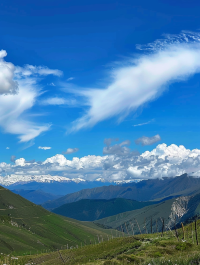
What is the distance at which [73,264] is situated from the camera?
240ft

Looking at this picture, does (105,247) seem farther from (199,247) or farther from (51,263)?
(199,247)

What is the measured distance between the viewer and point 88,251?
94.2 meters

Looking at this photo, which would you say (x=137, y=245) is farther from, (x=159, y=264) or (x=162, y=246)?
(x=159, y=264)

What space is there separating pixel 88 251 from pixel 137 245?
29.2 metres

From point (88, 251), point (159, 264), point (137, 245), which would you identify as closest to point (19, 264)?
point (88, 251)

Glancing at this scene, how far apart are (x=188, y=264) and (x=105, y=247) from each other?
82.1 meters

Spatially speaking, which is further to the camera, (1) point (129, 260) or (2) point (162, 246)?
(2) point (162, 246)

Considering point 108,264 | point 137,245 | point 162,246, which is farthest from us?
point 137,245

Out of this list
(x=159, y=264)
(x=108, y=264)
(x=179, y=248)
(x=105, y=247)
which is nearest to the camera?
(x=159, y=264)

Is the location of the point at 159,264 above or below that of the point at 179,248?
above

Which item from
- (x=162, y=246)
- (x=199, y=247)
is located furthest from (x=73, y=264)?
(x=199, y=247)

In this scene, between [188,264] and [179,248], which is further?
[179,248]

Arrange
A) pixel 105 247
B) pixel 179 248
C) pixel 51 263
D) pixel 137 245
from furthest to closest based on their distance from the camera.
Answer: pixel 105 247 < pixel 51 263 < pixel 137 245 < pixel 179 248

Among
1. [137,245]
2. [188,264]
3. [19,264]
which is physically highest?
[188,264]
